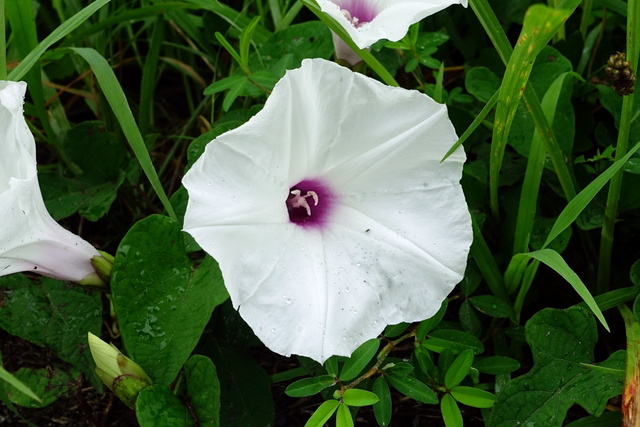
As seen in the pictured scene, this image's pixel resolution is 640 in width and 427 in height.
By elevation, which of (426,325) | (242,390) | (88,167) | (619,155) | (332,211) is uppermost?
(619,155)

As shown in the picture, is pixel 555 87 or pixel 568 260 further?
pixel 568 260

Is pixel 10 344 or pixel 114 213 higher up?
pixel 114 213

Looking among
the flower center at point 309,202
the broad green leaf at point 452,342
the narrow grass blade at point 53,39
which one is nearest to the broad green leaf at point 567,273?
the broad green leaf at point 452,342

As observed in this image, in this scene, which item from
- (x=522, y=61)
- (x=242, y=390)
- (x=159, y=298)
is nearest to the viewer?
(x=522, y=61)

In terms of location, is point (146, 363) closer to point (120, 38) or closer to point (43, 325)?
point (43, 325)

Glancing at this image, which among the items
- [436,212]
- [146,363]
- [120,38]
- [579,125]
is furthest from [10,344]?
[579,125]

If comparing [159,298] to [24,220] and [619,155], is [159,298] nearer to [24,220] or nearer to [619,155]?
[24,220]

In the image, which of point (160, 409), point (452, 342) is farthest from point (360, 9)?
point (160, 409)
